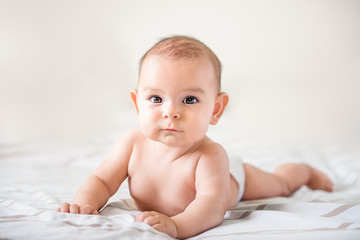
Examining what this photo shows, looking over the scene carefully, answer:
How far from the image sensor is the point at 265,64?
10.8 feet

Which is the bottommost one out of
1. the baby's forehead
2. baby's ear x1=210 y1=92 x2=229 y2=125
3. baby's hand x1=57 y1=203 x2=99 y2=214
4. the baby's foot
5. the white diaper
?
the baby's foot

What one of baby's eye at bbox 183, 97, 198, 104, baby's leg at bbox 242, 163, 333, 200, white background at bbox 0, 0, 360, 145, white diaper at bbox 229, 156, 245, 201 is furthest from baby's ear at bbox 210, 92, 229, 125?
white background at bbox 0, 0, 360, 145

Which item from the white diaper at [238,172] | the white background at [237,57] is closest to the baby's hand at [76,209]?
the white diaper at [238,172]

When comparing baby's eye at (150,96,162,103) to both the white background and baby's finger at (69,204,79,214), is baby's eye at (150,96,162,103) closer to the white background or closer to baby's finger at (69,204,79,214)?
baby's finger at (69,204,79,214)

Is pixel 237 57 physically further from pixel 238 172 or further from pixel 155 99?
pixel 155 99

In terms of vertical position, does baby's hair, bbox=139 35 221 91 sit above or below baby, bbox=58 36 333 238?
above

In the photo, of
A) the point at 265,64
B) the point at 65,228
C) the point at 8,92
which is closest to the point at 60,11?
the point at 8,92

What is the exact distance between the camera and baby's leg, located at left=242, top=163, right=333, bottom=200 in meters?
1.33

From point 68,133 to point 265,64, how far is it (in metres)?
1.66

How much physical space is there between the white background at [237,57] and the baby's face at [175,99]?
1.81 meters

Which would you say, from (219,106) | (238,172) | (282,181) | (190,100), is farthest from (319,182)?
(190,100)

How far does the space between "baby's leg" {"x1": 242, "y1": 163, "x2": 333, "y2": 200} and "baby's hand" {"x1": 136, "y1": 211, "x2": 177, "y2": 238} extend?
0.54 metres

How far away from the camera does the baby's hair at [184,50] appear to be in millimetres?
967

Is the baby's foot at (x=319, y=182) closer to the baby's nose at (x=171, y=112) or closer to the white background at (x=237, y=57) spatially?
the baby's nose at (x=171, y=112)
